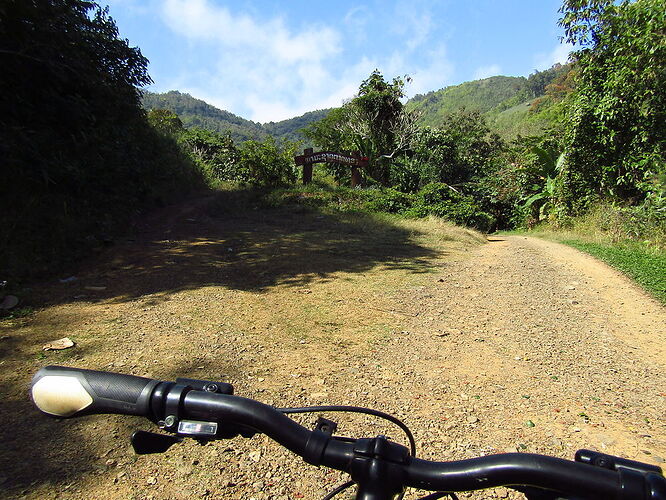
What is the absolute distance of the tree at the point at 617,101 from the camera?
938 cm

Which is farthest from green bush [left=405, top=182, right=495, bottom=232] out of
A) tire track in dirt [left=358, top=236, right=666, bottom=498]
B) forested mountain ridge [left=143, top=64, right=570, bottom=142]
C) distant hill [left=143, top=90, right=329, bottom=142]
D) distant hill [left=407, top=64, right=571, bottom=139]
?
distant hill [left=143, top=90, right=329, bottom=142]

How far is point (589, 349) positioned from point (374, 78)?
1651 cm

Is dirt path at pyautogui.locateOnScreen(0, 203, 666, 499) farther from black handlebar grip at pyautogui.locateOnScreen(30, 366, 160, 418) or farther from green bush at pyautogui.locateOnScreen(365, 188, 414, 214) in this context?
green bush at pyautogui.locateOnScreen(365, 188, 414, 214)

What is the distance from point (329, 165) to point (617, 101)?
1120 cm

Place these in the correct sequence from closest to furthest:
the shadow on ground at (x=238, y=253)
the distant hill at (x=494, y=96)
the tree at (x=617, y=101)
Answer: the shadow on ground at (x=238, y=253) → the tree at (x=617, y=101) → the distant hill at (x=494, y=96)

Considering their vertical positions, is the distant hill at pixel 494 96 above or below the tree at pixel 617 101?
above

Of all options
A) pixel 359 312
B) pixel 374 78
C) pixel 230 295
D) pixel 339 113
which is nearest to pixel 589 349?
pixel 359 312

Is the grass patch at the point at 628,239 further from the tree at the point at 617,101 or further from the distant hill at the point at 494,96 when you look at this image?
the distant hill at the point at 494,96

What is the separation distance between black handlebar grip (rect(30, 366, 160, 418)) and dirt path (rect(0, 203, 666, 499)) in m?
1.30

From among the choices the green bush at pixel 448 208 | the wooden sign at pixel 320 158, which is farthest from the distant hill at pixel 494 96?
the wooden sign at pixel 320 158

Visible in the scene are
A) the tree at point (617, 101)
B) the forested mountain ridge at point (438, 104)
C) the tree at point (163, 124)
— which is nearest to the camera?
the tree at point (617, 101)

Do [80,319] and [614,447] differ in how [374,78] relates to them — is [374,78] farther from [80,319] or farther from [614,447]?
[614,447]

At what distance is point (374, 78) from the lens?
18.0m

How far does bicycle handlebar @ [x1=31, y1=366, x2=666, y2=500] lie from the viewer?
2.45 ft
